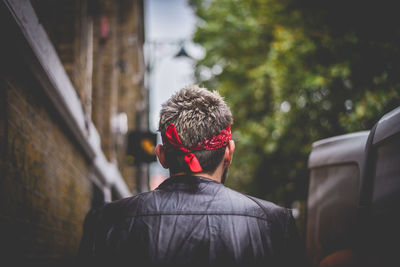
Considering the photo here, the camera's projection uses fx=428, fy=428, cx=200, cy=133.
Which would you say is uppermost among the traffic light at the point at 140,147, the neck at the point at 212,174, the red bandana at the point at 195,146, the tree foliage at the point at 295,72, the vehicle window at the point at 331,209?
the tree foliage at the point at 295,72

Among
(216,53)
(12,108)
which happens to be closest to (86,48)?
(12,108)

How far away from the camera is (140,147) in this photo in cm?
1002

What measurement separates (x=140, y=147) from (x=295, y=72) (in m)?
3.91

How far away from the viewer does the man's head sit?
1.98m

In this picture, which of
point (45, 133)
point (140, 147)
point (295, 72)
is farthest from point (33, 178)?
point (140, 147)

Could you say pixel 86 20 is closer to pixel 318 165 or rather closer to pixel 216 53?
pixel 318 165

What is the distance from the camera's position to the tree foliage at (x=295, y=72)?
5.36m

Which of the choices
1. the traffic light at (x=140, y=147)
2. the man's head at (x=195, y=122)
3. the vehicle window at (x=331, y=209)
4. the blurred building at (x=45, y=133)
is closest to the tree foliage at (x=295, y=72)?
the vehicle window at (x=331, y=209)

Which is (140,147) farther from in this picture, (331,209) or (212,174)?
(212,174)

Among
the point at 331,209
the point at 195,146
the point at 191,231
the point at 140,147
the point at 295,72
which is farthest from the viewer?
the point at 140,147

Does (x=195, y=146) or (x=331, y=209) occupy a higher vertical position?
(x=195, y=146)

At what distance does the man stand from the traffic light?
8.00 m

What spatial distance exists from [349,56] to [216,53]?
24.7 ft

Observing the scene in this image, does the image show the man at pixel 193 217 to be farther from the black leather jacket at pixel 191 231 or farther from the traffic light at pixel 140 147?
the traffic light at pixel 140 147
